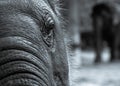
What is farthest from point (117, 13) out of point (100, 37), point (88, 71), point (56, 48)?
point (56, 48)

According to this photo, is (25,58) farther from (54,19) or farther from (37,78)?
(54,19)

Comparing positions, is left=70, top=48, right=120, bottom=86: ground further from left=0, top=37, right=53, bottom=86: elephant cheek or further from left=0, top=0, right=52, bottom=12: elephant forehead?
left=0, top=37, right=53, bottom=86: elephant cheek

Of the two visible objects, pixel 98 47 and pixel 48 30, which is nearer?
pixel 48 30

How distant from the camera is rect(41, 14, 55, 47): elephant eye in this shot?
263cm

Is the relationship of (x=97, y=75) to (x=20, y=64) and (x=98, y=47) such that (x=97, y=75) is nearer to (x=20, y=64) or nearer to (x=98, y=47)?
(x=98, y=47)

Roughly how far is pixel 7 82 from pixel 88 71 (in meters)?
11.0

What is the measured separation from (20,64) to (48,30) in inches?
15.2

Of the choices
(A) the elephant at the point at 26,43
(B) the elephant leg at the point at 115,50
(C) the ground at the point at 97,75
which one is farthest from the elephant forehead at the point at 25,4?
(B) the elephant leg at the point at 115,50

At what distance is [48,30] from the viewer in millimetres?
2688

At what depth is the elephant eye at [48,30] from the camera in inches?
104

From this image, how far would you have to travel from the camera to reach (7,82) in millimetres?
2301

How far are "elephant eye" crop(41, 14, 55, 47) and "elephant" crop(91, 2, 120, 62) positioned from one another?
13574 millimetres

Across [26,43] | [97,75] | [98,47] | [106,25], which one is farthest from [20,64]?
[106,25]

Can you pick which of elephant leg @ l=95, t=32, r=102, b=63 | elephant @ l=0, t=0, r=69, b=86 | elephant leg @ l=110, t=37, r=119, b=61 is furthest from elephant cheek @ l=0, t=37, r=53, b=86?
elephant leg @ l=110, t=37, r=119, b=61
